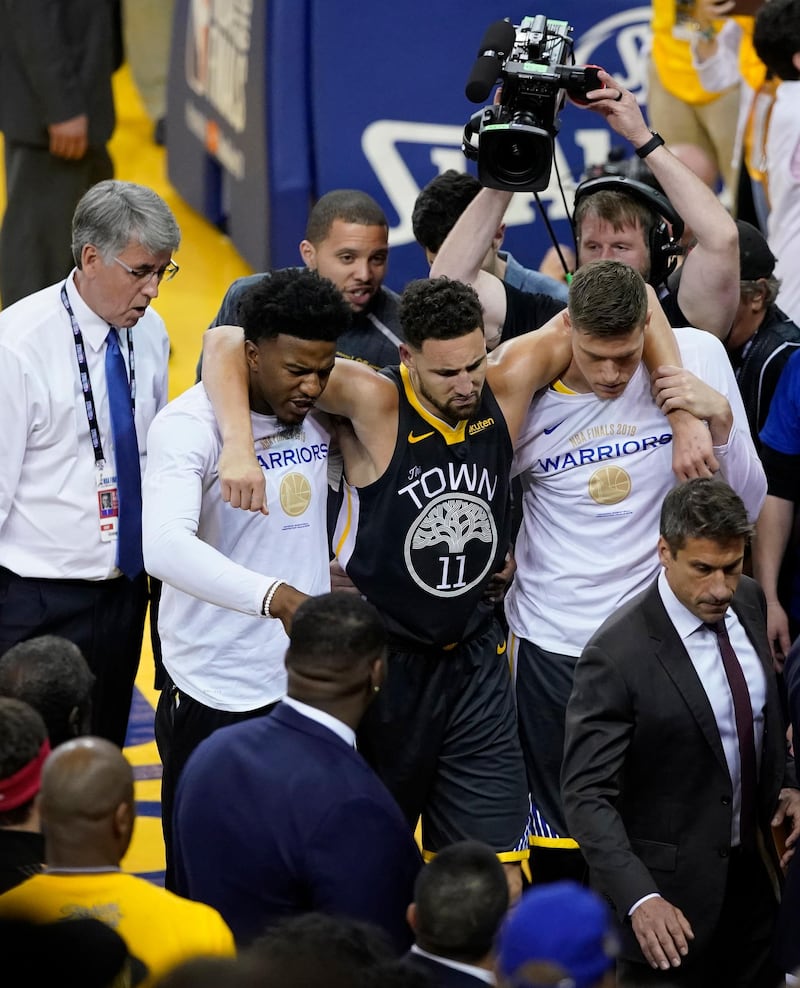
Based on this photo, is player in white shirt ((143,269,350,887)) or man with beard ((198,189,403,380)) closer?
player in white shirt ((143,269,350,887))

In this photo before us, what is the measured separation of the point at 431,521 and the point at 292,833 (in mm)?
1313

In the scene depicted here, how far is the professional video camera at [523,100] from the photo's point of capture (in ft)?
15.4

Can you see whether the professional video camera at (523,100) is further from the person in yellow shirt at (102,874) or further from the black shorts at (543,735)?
the person in yellow shirt at (102,874)

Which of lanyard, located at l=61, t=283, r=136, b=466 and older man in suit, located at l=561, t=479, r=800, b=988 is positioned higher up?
lanyard, located at l=61, t=283, r=136, b=466

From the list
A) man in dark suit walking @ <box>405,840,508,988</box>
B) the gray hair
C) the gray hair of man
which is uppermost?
the gray hair of man

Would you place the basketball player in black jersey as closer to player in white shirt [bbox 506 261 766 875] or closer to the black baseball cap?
player in white shirt [bbox 506 261 766 875]

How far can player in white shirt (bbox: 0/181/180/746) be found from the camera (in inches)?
169

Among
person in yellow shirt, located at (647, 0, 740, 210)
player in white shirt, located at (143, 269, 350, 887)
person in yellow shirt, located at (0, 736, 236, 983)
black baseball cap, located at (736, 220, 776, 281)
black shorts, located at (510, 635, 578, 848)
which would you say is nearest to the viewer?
person in yellow shirt, located at (0, 736, 236, 983)

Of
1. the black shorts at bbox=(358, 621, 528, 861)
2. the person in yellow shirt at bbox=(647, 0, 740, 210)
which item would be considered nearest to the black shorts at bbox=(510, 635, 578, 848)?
the black shorts at bbox=(358, 621, 528, 861)

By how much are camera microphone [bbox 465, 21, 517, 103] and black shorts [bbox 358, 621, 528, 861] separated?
60.2 inches

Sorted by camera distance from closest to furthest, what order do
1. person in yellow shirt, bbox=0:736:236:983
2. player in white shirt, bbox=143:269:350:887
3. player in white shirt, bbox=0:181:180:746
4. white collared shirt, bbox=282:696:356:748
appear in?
person in yellow shirt, bbox=0:736:236:983
white collared shirt, bbox=282:696:356:748
player in white shirt, bbox=143:269:350:887
player in white shirt, bbox=0:181:180:746

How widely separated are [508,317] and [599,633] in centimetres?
153

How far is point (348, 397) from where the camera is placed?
4.18 meters

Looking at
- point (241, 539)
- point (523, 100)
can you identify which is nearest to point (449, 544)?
point (241, 539)
